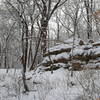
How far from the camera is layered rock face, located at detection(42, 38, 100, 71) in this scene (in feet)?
25.5

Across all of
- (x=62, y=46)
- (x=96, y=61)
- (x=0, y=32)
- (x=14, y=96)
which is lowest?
(x=14, y=96)

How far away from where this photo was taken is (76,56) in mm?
8336

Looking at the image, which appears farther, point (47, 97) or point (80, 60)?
point (80, 60)

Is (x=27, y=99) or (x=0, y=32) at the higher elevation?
(x=0, y=32)

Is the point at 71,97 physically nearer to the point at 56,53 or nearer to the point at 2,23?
the point at 56,53

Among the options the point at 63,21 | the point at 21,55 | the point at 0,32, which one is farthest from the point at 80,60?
the point at 0,32

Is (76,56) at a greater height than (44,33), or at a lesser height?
lesser

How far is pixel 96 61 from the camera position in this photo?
7660 mm

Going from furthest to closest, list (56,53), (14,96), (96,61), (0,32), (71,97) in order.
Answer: (0,32), (56,53), (96,61), (14,96), (71,97)

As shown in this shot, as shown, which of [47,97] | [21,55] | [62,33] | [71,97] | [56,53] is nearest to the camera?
[71,97]

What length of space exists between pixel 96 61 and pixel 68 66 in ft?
4.51

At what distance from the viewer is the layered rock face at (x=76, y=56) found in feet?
25.5

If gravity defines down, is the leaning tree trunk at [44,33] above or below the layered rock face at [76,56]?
above

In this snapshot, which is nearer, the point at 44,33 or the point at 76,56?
the point at 44,33
